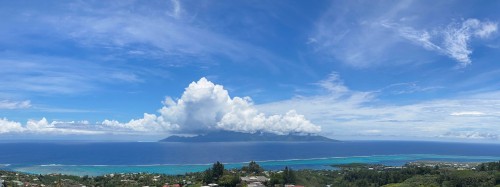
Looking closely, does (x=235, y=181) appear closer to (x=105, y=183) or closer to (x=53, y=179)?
(x=105, y=183)

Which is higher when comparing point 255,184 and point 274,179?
point 274,179

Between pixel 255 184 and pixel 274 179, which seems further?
pixel 274 179

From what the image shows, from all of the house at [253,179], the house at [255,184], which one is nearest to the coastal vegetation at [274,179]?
the house at [253,179]

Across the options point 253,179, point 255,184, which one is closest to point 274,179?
point 253,179

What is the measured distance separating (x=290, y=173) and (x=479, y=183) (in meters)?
21.3

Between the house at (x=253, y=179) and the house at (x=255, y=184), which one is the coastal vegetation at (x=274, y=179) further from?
the house at (x=255, y=184)

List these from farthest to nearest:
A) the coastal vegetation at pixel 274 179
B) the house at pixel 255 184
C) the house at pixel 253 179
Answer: the coastal vegetation at pixel 274 179 < the house at pixel 253 179 < the house at pixel 255 184

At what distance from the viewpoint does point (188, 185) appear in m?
40.9

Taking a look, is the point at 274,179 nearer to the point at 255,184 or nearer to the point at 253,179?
the point at 253,179

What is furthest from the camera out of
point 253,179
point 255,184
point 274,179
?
point 253,179

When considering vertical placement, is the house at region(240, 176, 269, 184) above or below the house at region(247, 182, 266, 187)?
above

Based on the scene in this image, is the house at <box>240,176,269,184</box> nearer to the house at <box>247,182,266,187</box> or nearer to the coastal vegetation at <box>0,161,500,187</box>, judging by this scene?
the coastal vegetation at <box>0,161,500,187</box>

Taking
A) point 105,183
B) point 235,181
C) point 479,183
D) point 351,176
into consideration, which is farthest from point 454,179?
point 105,183

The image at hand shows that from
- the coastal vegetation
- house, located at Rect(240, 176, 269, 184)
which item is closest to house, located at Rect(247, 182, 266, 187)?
the coastal vegetation
